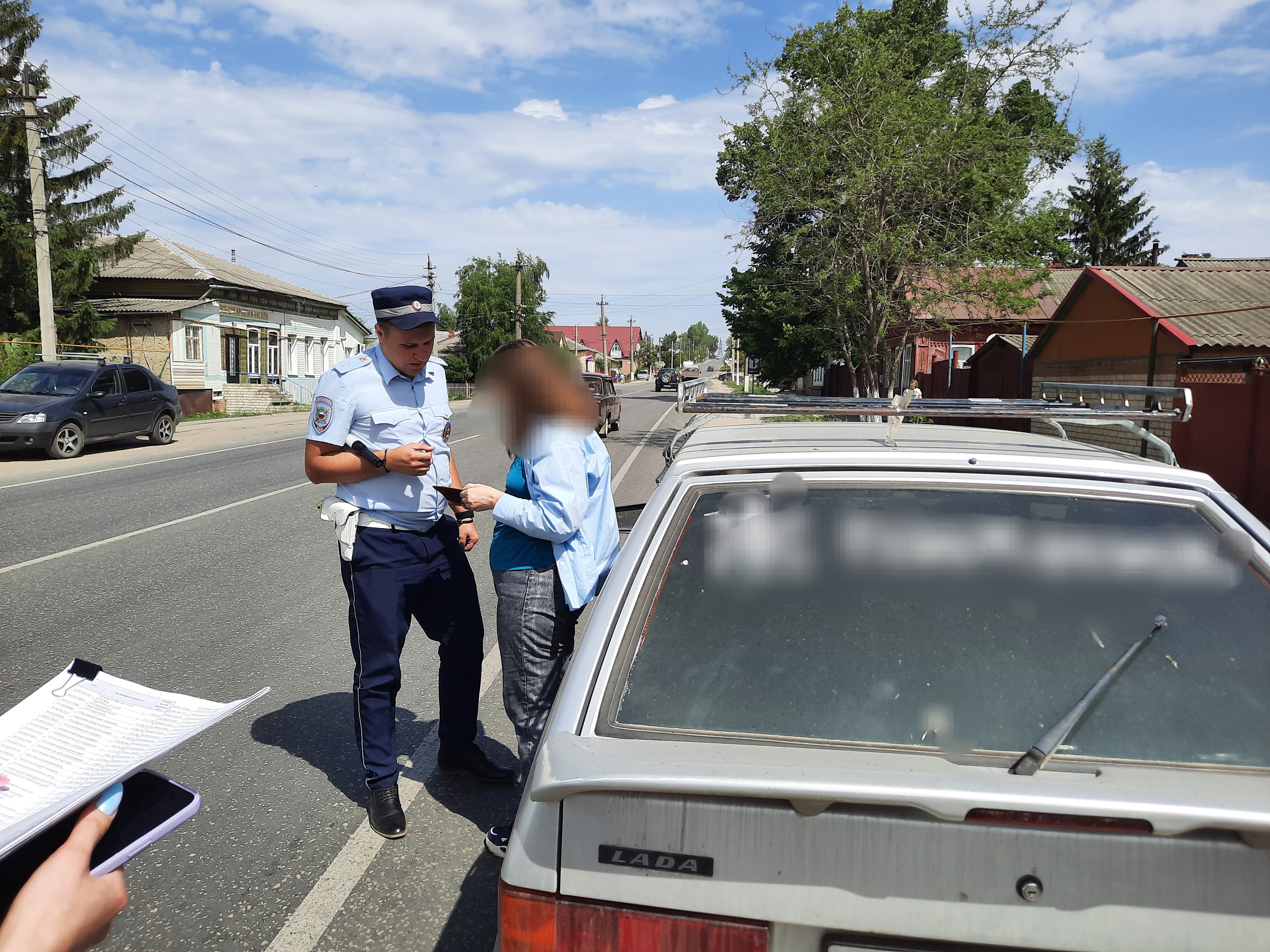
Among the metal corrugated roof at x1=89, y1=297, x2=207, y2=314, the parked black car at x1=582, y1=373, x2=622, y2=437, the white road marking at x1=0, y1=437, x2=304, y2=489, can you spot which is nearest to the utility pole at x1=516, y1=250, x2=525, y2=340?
the metal corrugated roof at x1=89, y1=297, x2=207, y2=314

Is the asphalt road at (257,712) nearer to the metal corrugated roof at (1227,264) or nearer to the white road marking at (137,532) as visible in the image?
the white road marking at (137,532)

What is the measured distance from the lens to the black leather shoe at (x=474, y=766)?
3.62 metres

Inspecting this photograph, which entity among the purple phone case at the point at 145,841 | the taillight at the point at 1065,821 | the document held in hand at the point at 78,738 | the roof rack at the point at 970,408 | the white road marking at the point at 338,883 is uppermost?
the roof rack at the point at 970,408

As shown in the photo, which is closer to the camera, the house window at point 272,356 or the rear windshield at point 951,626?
the rear windshield at point 951,626

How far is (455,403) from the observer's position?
3778 centimetres

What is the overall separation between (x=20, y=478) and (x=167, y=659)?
32.2 feet

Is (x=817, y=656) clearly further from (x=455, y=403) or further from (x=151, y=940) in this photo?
(x=455, y=403)

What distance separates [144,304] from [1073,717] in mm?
36198

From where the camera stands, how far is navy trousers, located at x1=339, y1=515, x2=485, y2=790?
10.4ft

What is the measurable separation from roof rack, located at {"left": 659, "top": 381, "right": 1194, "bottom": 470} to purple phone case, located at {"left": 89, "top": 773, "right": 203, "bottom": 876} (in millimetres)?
1475

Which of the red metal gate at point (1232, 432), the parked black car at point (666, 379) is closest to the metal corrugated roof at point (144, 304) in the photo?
the red metal gate at point (1232, 432)

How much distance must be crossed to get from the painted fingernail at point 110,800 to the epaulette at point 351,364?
6.83 feet

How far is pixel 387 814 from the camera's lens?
10.5 feet

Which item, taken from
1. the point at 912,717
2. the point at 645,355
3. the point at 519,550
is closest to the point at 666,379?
the point at 519,550
